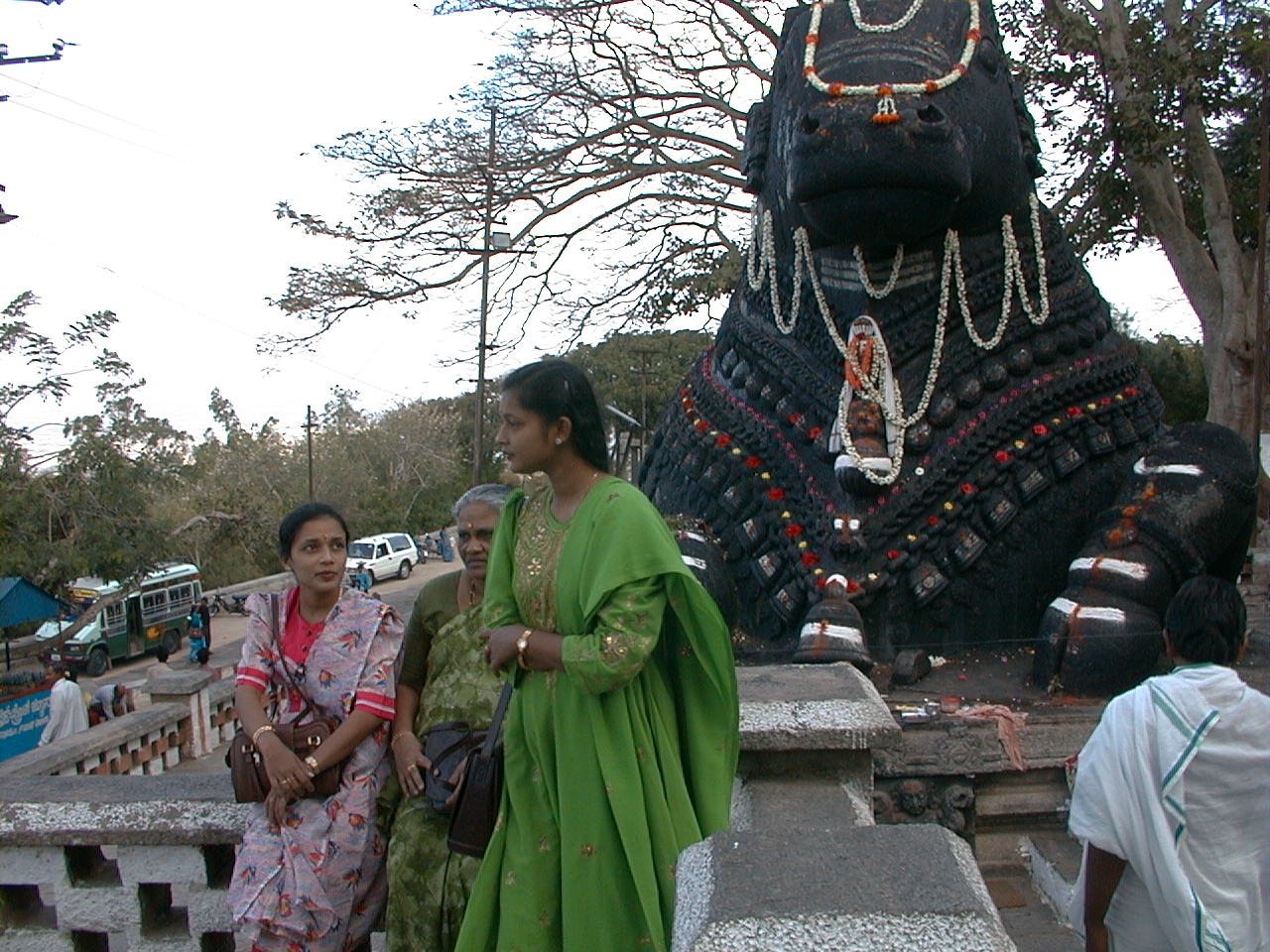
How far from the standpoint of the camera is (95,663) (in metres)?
15.6

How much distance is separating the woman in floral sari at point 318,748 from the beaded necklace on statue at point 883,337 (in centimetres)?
177

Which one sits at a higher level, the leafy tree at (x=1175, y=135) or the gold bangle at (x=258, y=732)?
the leafy tree at (x=1175, y=135)

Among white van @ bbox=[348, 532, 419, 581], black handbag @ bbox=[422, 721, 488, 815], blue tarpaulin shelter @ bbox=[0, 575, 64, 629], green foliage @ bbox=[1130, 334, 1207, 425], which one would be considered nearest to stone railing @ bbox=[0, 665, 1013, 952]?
black handbag @ bbox=[422, 721, 488, 815]

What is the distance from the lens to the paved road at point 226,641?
42.1 ft

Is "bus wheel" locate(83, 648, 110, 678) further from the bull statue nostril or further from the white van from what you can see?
the bull statue nostril

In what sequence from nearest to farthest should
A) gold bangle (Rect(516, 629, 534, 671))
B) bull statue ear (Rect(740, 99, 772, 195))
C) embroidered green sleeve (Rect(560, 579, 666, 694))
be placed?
embroidered green sleeve (Rect(560, 579, 666, 694)), gold bangle (Rect(516, 629, 534, 671)), bull statue ear (Rect(740, 99, 772, 195))

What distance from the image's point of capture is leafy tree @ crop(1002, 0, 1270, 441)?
364 inches

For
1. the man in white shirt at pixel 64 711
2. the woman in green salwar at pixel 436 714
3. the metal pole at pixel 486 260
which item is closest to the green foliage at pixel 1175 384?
the metal pole at pixel 486 260

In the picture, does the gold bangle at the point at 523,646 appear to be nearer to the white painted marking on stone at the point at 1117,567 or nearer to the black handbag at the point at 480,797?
the black handbag at the point at 480,797

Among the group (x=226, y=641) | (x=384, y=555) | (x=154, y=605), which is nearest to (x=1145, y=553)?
(x=154, y=605)

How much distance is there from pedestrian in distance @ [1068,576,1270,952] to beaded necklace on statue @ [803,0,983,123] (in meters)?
2.00

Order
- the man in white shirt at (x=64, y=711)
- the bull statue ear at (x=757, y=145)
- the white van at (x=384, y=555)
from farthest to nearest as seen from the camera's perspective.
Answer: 1. the white van at (x=384, y=555)
2. the man in white shirt at (x=64, y=711)
3. the bull statue ear at (x=757, y=145)

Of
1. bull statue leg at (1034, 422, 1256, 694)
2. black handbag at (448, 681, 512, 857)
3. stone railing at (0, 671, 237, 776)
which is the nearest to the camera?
black handbag at (448, 681, 512, 857)

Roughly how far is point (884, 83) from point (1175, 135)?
708cm
